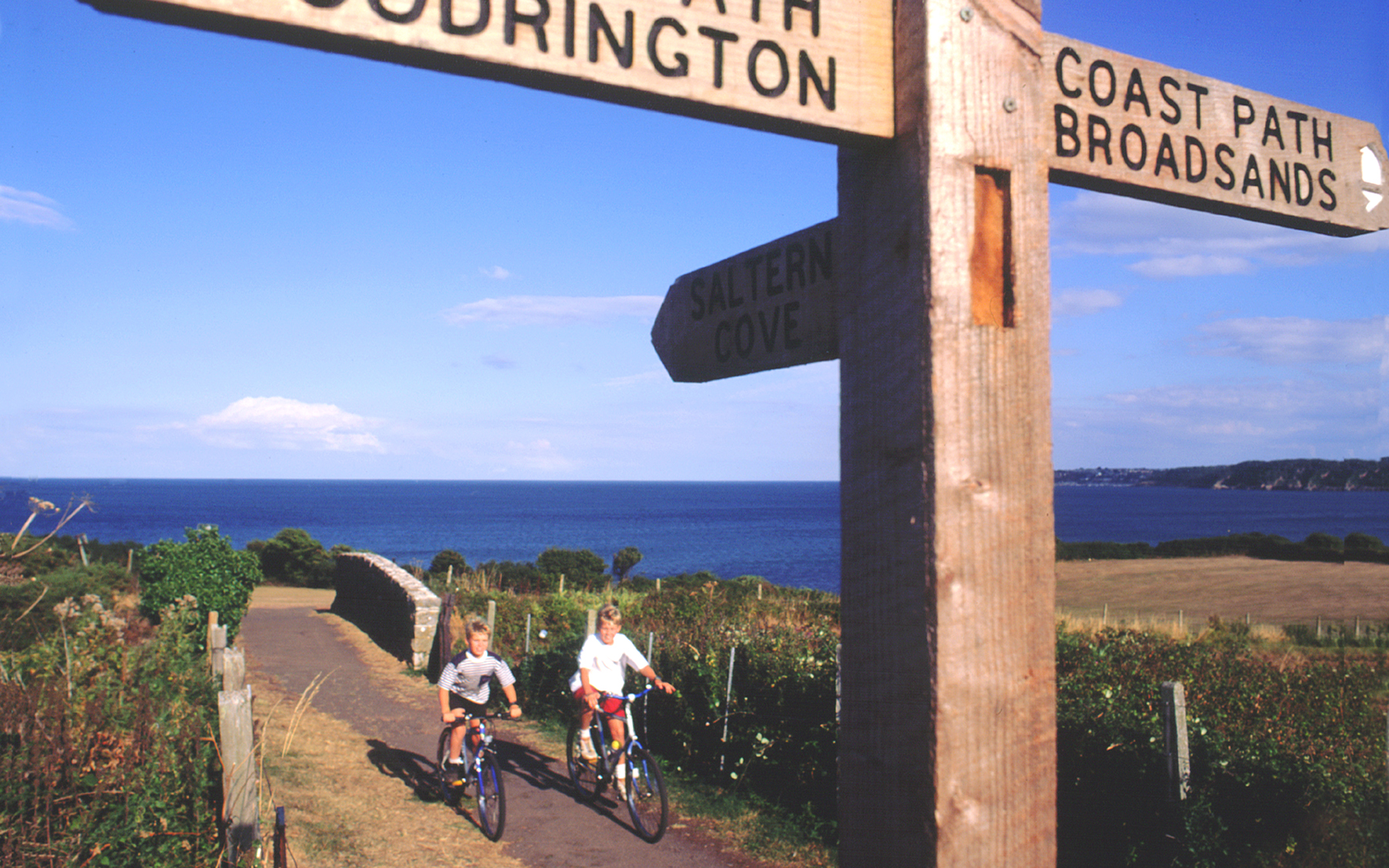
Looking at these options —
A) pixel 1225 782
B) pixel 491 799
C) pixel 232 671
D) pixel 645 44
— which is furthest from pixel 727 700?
pixel 645 44

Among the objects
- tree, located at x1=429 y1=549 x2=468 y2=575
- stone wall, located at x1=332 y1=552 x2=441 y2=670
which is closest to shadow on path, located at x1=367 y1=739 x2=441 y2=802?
stone wall, located at x1=332 y1=552 x2=441 y2=670

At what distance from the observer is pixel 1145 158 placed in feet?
4.76

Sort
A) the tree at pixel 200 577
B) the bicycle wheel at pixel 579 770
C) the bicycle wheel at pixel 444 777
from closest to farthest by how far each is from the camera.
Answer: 1. the bicycle wheel at pixel 444 777
2. the bicycle wheel at pixel 579 770
3. the tree at pixel 200 577

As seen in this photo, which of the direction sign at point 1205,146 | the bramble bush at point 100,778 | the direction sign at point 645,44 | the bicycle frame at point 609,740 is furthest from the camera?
the bicycle frame at point 609,740

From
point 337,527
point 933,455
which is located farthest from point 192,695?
point 337,527

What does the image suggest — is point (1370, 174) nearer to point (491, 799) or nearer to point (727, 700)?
point (491, 799)

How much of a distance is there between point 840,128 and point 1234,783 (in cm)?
687

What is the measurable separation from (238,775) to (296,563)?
35278mm

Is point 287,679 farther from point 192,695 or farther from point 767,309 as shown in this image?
point 767,309

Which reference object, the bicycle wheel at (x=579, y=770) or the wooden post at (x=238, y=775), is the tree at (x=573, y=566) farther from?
the wooden post at (x=238, y=775)

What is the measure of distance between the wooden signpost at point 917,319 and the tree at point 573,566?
102ft

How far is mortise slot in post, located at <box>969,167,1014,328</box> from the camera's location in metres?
1.15

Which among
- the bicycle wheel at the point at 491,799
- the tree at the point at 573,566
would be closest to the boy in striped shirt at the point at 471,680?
the bicycle wheel at the point at 491,799

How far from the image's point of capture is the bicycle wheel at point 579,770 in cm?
875
